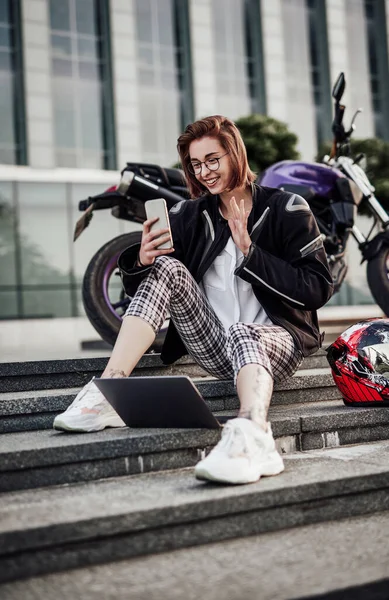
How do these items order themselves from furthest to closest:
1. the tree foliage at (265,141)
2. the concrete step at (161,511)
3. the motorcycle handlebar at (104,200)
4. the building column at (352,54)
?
the building column at (352,54) → the tree foliage at (265,141) → the motorcycle handlebar at (104,200) → the concrete step at (161,511)

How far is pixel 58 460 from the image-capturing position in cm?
244

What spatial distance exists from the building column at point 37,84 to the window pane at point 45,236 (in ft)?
2.43

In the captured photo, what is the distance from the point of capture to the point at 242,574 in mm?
1926

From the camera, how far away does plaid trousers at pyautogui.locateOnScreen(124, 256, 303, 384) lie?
8.87 feet

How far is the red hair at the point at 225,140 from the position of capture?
2943 millimetres

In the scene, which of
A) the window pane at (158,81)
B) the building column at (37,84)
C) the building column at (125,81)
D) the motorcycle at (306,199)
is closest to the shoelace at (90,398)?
the motorcycle at (306,199)

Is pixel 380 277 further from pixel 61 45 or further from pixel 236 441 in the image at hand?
pixel 61 45

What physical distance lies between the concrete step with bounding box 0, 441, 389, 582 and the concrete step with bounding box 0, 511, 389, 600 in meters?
0.04

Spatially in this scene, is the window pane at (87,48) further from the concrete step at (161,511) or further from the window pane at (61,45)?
the concrete step at (161,511)

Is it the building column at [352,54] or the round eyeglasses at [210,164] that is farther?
the building column at [352,54]

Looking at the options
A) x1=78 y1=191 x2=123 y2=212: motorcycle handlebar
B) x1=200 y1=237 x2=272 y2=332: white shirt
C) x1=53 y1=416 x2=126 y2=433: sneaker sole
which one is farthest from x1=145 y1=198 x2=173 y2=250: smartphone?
x1=78 y1=191 x2=123 y2=212: motorcycle handlebar

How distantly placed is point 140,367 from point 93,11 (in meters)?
16.7

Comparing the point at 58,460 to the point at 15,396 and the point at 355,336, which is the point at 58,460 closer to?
the point at 15,396

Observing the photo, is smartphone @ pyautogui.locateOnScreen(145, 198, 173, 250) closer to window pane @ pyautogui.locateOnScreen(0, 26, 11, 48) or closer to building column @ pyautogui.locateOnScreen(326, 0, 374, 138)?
window pane @ pyautogui.locateOnScreen(0, 26, 11, 48)
